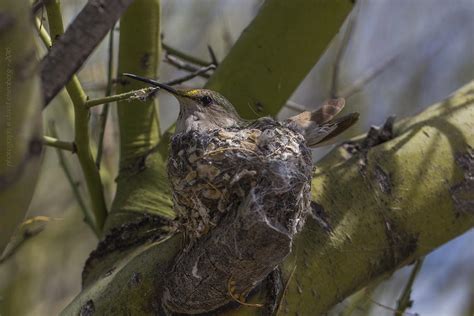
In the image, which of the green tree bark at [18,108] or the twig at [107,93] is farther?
the twig at [107,93]

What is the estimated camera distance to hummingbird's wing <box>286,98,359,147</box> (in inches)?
116

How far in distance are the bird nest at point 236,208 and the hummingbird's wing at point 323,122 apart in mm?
463

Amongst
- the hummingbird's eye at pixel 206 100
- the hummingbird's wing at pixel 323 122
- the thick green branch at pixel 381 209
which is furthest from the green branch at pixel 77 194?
the thick green branch at pixel 381 209

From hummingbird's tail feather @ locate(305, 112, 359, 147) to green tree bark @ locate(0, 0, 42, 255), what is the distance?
1883 mm

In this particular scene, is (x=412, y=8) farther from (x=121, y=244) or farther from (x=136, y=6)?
(x=121, y=244)

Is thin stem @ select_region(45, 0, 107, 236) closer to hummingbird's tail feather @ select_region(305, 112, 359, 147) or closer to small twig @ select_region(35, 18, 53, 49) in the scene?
small twig @ select_region(35, 18, 53, 49)

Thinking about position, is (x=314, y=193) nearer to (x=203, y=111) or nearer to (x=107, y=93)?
(x=203, y=111)

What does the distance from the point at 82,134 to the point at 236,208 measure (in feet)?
2.50

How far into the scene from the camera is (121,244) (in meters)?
2.66

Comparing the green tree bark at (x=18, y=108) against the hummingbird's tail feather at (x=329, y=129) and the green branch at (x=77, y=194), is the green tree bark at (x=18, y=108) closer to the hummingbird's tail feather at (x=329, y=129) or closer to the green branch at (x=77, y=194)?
the hummingbird's tail feather at (x=329, y=129)

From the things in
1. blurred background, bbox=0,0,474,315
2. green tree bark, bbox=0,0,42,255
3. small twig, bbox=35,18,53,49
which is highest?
green tree bark, bbox=0,0,42,255

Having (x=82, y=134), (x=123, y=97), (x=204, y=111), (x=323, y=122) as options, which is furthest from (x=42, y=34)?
(x=323, y=122)

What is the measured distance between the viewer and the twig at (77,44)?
1191 millimetres

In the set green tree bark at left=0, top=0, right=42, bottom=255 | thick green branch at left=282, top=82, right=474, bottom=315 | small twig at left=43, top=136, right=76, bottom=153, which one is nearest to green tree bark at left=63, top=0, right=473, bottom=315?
thick green branch at left=282, top=82, right=474, bottom=315
